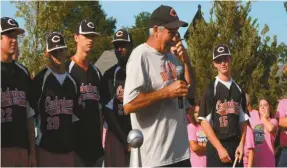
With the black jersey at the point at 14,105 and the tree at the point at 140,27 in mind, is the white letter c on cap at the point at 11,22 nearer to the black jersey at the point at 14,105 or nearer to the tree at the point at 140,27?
the black jersey at the point at 14,105

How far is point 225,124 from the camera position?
26.6 feet

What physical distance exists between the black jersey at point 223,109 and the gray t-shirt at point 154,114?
7.37ft

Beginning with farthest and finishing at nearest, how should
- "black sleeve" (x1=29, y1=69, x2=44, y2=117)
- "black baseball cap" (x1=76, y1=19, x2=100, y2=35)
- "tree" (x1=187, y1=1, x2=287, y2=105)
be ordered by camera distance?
"tree" (x1=187, y1=1, x2=287, y2=105) → "black baseball cap" (x1=76, y1=19, x2=100, y2=35) → "black sleeve" (x1=29, y1=69, x2=44, y2=117)

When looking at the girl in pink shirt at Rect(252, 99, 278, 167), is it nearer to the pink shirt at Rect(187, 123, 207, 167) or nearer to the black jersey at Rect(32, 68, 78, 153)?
the pink shirt at Rect(187, 123, 207, 167)

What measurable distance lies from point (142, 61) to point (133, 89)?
10.4 inches

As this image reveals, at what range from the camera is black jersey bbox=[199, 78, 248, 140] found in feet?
26.6

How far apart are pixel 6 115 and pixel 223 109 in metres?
2.75

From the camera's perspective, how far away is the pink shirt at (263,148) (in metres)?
10.7

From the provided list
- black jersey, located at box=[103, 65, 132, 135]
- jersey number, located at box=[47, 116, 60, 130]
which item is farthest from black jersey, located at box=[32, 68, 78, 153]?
black jersey, located at box=[103, 65, 132, 135]

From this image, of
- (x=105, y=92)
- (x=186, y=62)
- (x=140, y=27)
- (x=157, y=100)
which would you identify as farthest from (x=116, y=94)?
(x=140, y=27)

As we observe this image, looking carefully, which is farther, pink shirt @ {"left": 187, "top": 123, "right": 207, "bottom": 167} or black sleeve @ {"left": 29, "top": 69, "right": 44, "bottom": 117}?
pink shirt @ {"left": 187, "top": 123, "right": 207, "bottom": 167}

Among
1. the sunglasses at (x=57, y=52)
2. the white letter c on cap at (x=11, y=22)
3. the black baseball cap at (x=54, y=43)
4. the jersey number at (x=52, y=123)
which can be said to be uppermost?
the white letter c on cap at (x=11, y=22)

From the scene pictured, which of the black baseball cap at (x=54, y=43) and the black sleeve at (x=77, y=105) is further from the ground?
the black baseball cap at (x=54, y=43)

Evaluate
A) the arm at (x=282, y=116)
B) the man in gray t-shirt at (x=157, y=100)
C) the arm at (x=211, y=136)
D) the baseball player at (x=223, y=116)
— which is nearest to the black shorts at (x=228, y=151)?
the baseball player at (x=223, y=116)
